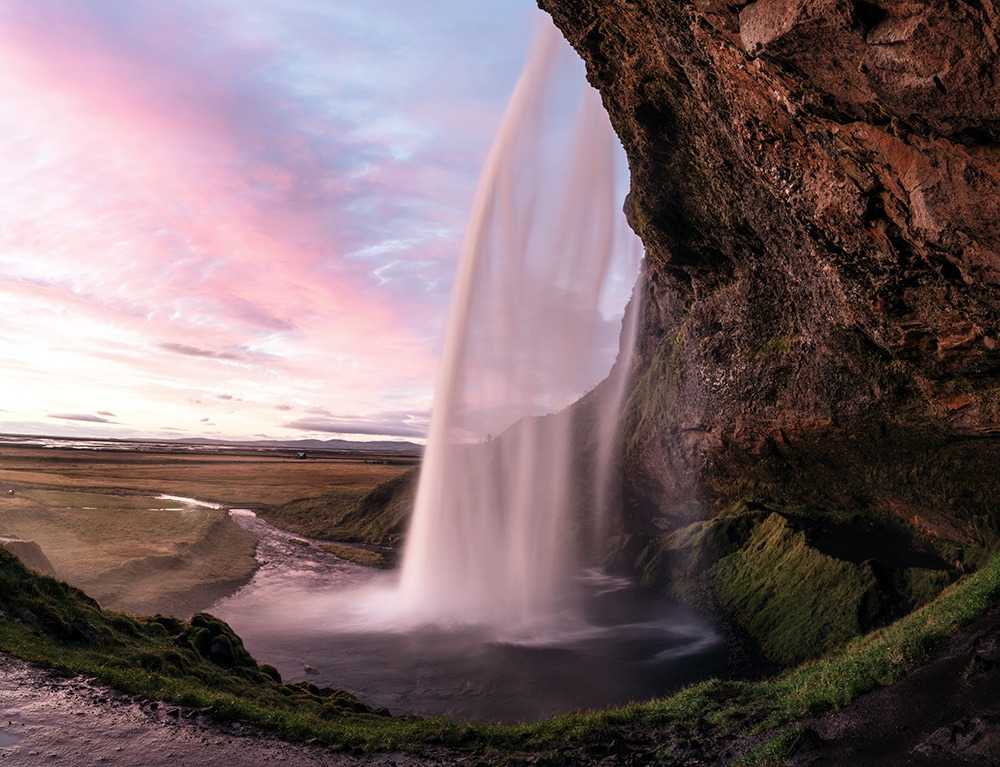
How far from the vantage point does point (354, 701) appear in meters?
15.6

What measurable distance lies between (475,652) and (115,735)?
14.0 metres

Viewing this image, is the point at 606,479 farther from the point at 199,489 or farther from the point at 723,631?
the point at 199,489

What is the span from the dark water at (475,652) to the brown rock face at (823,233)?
391 inches

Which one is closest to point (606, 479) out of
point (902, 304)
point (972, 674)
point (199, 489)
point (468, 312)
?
point (468, 312)

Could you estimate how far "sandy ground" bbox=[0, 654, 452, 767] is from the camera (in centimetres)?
931

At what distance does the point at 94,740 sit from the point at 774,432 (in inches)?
1060

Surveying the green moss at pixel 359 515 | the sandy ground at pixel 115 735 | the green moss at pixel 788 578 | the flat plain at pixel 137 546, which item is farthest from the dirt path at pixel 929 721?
the green moss at pixel 359 515

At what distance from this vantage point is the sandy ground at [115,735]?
367 inches

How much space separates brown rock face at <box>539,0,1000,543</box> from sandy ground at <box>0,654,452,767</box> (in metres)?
15.4

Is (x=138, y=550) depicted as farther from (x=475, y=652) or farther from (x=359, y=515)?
(x=475, y=652)

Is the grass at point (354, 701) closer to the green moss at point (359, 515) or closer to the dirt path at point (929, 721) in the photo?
the dirt path at point (929, 721)

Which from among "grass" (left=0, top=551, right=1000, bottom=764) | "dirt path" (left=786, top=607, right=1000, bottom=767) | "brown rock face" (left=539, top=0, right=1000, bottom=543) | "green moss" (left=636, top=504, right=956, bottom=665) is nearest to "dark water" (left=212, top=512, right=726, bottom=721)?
"green moss" (left=636, top=504, right=956, bottom=665)

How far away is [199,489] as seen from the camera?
273 feet

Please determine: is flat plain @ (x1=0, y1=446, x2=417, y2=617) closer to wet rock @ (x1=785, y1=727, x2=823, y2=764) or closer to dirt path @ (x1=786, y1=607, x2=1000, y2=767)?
wet rock @ (x1=785, y1=727, x2=823, y2=764)
